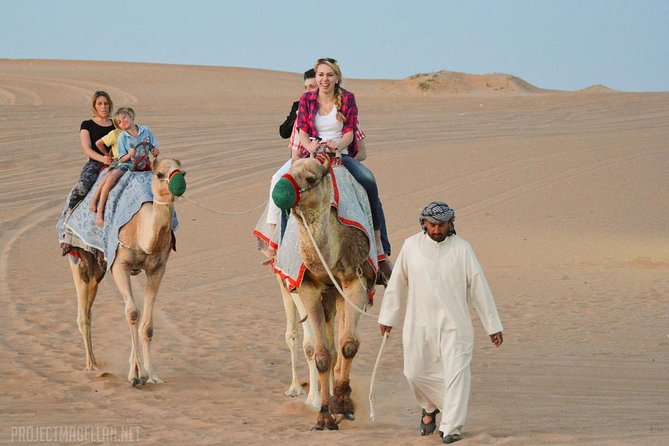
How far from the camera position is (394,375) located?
1038 centimetres

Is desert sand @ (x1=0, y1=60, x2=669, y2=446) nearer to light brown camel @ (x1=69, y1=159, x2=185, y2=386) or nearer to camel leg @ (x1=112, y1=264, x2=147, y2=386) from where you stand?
camel leg @ (x1=112, y1=264, x2=147, y2=386)

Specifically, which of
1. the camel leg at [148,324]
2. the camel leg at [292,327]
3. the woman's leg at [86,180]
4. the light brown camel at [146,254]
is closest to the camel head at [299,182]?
the light brown camel at [146,254]

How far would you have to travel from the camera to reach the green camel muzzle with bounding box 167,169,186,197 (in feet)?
30.8

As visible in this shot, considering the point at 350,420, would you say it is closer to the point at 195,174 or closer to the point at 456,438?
the point at 456,438

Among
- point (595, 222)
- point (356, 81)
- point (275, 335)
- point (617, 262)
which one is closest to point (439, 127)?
point (595, 222)

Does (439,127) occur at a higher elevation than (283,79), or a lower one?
lower

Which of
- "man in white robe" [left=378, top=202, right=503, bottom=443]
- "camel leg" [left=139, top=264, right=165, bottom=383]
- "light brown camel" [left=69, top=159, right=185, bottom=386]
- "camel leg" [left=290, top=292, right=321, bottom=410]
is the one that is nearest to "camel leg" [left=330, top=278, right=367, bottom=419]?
"camel leg" [left=290, top=292, right=321, bottom=410]

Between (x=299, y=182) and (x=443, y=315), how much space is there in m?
1.35

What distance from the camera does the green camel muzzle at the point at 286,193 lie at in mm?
7449

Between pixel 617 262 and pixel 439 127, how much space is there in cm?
1716

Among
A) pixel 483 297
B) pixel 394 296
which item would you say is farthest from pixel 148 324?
pixel 483 297

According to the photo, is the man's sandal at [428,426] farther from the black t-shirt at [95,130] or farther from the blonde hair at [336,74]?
the black t-shirt at [95,130]

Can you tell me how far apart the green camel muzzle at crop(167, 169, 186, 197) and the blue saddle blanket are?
66 cm

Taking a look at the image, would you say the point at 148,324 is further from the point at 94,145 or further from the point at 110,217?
the point at 94,145
